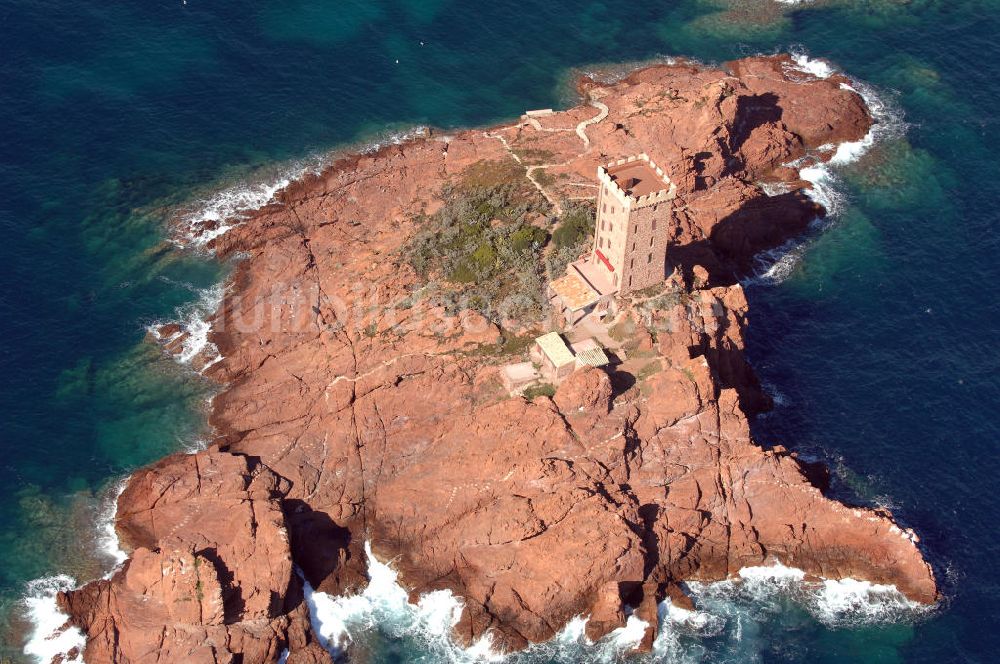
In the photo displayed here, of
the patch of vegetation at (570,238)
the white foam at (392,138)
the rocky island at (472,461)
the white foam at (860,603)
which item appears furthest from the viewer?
the white foam at (392,138)

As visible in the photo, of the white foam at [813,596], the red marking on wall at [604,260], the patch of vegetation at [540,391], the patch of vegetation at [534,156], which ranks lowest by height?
the white foam at [813,596]

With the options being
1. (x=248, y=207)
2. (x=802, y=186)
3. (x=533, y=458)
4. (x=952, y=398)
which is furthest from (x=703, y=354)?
(x=248, y=207)

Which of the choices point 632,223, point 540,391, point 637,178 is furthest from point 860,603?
point 637,178

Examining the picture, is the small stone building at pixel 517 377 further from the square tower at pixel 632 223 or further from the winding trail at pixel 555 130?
the winding trail at pixel 555 130

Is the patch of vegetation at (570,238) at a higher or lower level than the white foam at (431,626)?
higher

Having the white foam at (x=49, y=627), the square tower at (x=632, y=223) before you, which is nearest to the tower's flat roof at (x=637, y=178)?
the square tower at (x=632, y=223)

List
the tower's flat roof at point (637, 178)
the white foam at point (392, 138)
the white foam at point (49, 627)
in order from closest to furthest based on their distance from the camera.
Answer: the white foam at point (49, 627) → the tower's flat roof at point (637, 178) → the white foam at point (392, 138)

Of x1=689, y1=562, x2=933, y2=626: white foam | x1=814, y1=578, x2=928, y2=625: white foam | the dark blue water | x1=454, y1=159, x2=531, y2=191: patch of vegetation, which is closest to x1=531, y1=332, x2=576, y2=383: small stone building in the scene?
x1=689, y1=562, x2=933, y2=626: white foam
